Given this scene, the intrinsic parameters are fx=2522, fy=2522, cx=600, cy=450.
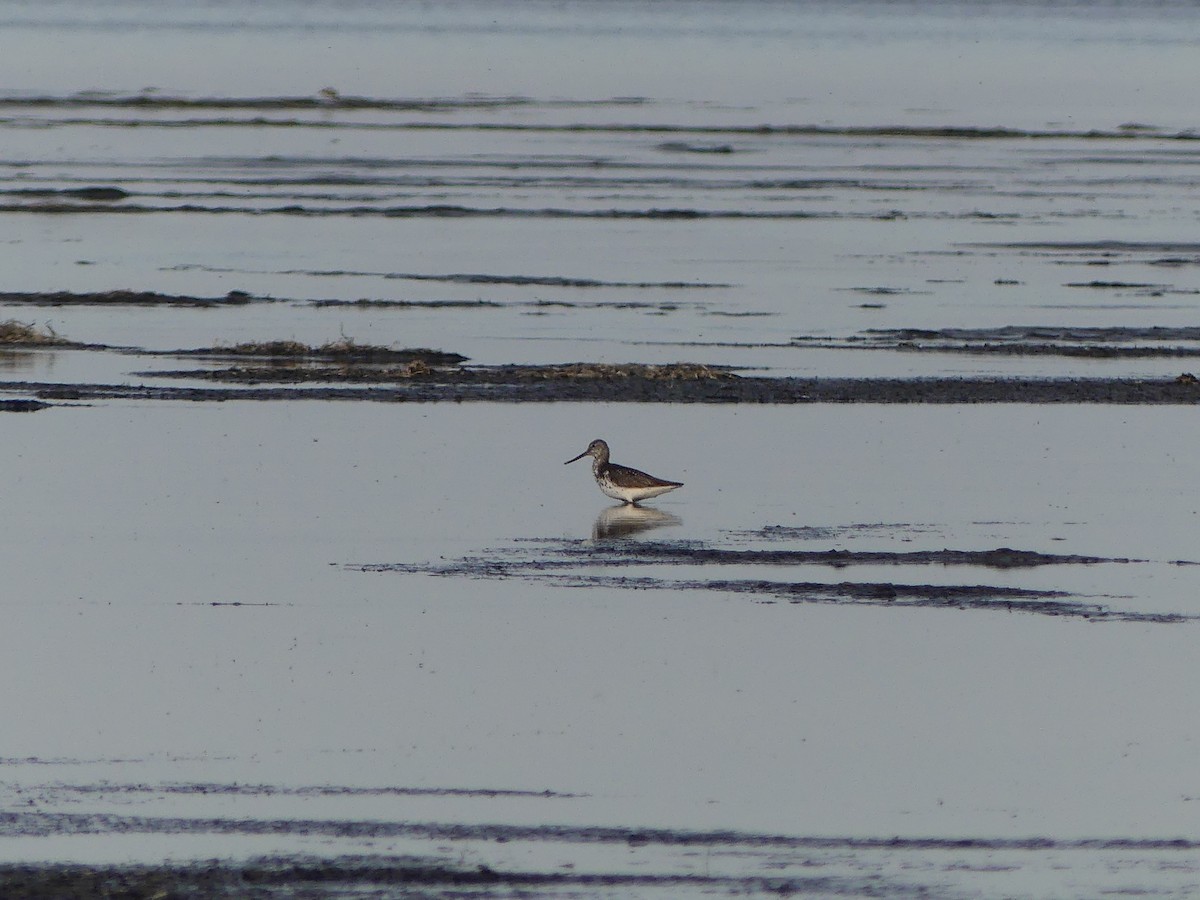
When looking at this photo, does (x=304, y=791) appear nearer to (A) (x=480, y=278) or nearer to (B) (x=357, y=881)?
(B) (x=357, y=881)

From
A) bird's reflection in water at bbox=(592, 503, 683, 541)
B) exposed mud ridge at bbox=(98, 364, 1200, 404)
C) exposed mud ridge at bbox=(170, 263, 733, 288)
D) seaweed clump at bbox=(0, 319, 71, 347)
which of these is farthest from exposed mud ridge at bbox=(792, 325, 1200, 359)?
bird's reflection in water at bbox=(592, 503, 683, 541)

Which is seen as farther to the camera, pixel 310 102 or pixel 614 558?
pixel 310 102

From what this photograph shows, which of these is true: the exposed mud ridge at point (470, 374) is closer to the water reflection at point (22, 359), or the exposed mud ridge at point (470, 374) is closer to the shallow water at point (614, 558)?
the shallow water at point (614, 558)

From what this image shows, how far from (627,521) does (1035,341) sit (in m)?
8.23

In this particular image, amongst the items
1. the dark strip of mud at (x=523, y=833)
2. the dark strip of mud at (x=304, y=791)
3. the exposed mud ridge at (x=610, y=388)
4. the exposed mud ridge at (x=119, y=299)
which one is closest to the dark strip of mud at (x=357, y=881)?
the dark strip of mud at (x=523, y=833)

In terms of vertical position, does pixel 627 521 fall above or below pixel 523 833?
above

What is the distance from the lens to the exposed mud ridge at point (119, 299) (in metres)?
22.8

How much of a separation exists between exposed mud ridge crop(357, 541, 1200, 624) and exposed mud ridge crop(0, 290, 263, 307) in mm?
10633

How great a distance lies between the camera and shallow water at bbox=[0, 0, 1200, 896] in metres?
Answer: 8.12

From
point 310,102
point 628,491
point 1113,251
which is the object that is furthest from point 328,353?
A: point 310,102

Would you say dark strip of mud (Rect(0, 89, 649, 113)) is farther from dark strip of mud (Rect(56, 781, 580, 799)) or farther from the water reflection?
dark strip of mud (Rect(56, 781, 580, 799))

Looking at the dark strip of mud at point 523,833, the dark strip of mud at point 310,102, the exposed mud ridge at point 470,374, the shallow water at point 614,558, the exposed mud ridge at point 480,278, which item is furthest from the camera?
the dark strip of mud at point 310,102

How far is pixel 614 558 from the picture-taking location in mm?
12672

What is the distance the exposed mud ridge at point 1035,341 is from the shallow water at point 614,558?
0.08 metres
